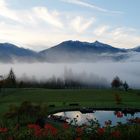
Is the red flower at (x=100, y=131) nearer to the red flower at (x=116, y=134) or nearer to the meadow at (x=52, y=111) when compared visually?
the meadow at (x=52, y=111)

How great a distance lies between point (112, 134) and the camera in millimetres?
17344

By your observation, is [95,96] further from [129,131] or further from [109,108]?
[129,131]

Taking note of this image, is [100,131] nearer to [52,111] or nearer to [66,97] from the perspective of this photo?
[52,111]

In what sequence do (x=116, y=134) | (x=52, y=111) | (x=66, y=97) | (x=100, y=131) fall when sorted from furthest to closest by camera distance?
(x=66, y=97)
(x=52, y=111)
(x=100, y=131)
(x=116, y=134)

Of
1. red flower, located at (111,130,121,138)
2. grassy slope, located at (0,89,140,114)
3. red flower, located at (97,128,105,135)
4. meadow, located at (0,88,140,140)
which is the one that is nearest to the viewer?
red flower, located at (111,130,121,138)

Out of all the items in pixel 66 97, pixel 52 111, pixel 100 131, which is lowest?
pixel 52 111

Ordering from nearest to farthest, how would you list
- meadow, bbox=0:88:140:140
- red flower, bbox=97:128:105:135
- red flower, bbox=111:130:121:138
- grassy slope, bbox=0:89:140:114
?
red flower, bbox=111:130:121:138
meadow, bbox=0:88:140:140
red flower, bbox=97:128:105:135
grassy slope, bbox=0:89:140:114

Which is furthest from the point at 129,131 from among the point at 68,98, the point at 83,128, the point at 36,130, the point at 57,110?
the point at 68,98

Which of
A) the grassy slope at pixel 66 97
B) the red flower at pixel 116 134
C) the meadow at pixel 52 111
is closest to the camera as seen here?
the red flower at pixel 116 134

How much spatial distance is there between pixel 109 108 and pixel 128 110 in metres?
7.05

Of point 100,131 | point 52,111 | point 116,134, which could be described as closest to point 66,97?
point 52,111

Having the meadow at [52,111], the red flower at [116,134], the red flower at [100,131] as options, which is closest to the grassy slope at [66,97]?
the meadow at [52,111]

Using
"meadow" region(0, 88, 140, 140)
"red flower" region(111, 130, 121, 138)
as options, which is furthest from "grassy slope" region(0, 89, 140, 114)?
"red flower" region(111, 130, 121, 138)

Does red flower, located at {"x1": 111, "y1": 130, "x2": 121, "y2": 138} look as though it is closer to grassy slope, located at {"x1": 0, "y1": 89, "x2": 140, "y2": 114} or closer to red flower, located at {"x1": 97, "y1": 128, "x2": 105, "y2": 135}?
red flower, located at {"x1": 97, "y1": 128, "x2": 105, "y2": 135}
